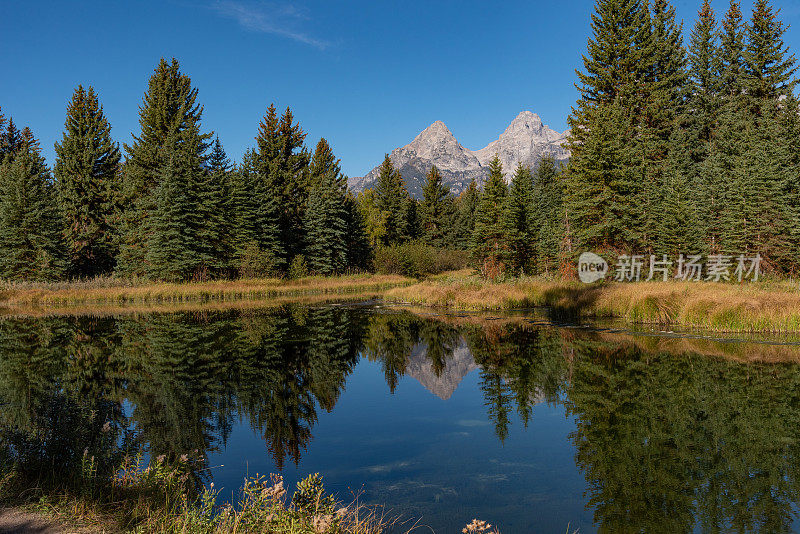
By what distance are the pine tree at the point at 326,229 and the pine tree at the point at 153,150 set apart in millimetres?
12576

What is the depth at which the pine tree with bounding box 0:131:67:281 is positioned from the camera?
123 feet

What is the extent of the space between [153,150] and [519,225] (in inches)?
1369

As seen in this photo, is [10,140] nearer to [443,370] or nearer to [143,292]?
[143,292]

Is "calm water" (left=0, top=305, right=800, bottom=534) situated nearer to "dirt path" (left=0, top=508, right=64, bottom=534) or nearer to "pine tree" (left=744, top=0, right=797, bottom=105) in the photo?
"dirt path" (left=0, top=508, right=64, bottom=534)

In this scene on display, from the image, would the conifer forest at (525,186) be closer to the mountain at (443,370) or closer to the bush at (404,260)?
the bush at (404,260)

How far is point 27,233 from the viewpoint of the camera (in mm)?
37969

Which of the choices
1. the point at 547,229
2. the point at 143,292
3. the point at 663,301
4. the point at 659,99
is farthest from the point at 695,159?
the point at 143,292

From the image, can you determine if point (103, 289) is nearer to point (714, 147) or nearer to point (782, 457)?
point (782, 457)

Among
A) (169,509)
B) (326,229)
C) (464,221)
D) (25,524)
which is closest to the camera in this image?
(25,524)

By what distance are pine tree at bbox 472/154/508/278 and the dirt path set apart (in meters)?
41.1

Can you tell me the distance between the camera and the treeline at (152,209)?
38.5m

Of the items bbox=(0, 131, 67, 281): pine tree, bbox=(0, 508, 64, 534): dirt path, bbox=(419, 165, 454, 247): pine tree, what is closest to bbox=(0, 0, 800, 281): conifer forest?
bbox=(0, 131, 67, 281): pine tree

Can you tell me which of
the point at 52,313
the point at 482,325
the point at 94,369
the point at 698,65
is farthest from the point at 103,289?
the point at 698,65

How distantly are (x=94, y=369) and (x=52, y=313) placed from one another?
18856 millimetres
